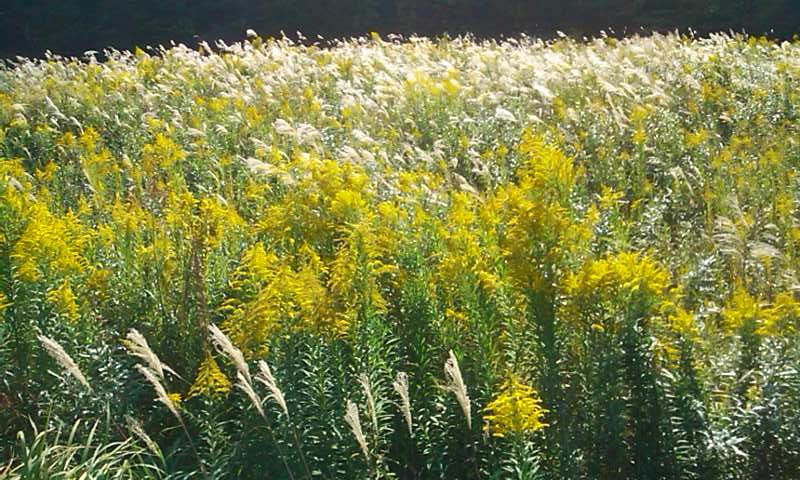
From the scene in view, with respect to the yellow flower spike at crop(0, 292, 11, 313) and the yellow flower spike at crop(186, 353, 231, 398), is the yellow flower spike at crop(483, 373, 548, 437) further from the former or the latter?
the yellow flower spike at crop(0, 292, 11, 313)

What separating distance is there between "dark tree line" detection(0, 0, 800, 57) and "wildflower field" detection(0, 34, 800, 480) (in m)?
16.0

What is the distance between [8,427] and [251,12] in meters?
23.3

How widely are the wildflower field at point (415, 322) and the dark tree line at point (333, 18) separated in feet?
52.6

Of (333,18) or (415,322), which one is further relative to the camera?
(333,18)

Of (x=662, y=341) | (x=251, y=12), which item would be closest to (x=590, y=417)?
(x=662, y=341)

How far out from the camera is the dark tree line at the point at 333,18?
2178 cm

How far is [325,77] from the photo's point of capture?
10.2m

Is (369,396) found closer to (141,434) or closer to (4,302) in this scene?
(141,434)

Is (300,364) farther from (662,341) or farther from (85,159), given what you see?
(85,159)

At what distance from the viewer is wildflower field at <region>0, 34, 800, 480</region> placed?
381cm

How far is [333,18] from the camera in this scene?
25.7 meters

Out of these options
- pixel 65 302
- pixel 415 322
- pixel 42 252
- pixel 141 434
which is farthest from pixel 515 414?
pixel 42 252

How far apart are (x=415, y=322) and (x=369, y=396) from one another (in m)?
0.81

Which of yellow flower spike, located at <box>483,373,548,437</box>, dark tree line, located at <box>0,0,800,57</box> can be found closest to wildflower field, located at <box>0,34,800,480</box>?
yellow flower spike, located at <box>483,373,548,437</box>
